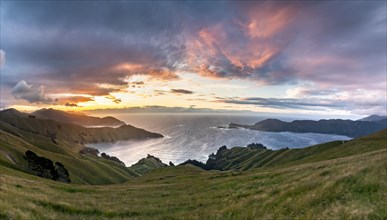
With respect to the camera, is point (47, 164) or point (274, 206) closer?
point (274, 206)

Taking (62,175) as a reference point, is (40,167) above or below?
above

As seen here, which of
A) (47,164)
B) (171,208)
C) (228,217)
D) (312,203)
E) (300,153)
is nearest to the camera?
(312,203)

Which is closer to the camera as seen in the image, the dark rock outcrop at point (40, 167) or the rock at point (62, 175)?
the dark rock outcrop at point (40, 167)

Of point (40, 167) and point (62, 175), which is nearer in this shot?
point (40, 167)

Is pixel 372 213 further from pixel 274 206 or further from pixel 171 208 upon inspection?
pixel 171 208

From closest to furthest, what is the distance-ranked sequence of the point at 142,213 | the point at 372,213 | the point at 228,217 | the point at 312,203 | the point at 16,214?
the point at 372,213, the point at 16,214, the point at 312,203, the point at 228,217, the point at 142,213

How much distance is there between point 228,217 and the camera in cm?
1620

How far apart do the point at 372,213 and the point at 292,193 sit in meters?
6.75

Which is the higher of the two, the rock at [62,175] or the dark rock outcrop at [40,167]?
the dark rock outcrop at [40,167]

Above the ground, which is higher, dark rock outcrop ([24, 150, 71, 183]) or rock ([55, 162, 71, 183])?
dark rock outcrop ([24, 150, 71, 183])

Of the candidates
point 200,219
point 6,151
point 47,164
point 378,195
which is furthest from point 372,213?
point 6,151

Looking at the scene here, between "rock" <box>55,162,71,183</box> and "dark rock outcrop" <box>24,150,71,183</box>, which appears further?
"rock" <box>55,162,71,183</box>

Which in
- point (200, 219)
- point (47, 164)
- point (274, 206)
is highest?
point (274, 206)

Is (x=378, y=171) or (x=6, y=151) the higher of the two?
(x=378, y=171)
